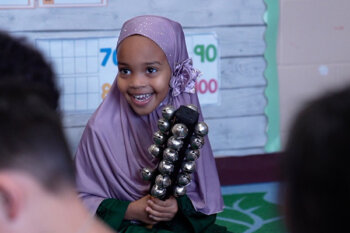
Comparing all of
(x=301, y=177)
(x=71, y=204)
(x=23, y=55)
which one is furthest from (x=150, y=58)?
(x=301, y=177)

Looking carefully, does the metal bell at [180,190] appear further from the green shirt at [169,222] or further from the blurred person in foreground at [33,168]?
the blurred person in foreground at [33,168]

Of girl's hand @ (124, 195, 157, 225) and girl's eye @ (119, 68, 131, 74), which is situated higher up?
girl's eye @ (119, 68, 131, 74)

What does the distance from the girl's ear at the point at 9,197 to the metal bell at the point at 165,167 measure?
3.43 feet

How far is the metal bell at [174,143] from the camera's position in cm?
167

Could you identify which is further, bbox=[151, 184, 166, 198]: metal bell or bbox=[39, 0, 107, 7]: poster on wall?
bbox=[39, 0, 107, 7]: poster on wall

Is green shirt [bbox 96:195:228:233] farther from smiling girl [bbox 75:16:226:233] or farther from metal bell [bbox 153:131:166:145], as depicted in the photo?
metal bell [bbox 153:131:166:145]

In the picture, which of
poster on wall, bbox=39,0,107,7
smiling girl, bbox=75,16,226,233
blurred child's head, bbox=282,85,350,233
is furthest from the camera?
poster on wall, bbox=39,0,107,7

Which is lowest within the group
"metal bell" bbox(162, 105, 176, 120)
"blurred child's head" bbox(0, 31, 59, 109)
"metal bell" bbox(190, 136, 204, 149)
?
"metal bell" bbox(190, 136, 204, 149)

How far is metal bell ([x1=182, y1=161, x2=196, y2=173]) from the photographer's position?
172 centimetres

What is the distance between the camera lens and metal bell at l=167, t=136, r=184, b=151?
5.48 ft

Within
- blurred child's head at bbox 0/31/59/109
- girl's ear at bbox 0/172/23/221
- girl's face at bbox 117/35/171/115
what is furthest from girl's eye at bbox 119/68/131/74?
girl's ear at bbox 0/172/23/221

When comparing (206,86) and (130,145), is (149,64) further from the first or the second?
(206,86)

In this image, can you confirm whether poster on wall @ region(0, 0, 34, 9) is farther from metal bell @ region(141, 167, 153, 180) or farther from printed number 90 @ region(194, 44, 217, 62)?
metal bell @ region(141, 167, 153, 180)

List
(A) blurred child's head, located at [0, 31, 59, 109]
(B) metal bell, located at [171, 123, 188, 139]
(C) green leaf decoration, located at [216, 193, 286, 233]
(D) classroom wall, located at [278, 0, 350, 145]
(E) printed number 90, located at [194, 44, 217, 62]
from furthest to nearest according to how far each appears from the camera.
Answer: (D) classroom wall, located at [278, 0, 350, 145] → (E) printed number 90, located at [194, 44, 217, 62] → (C) green leaf decoration, located at [216, 193, 286, 233] → (B) metal bell, located at [171, 123, 188, 139] → (A) blurred child's head, located at [0, 31, 59, 109]
